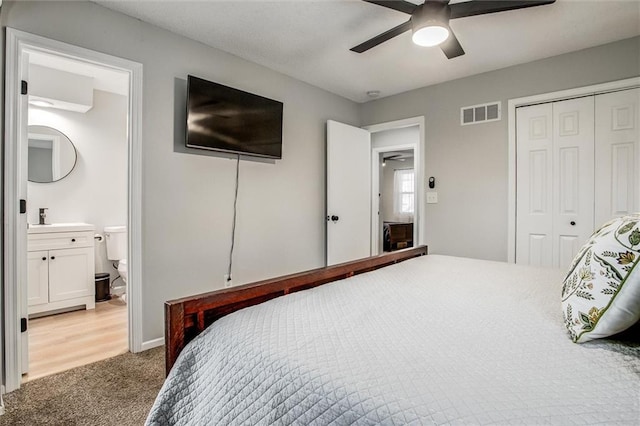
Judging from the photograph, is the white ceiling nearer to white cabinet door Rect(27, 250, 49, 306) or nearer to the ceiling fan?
the ceiling fan

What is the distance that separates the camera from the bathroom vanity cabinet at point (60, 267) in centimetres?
316

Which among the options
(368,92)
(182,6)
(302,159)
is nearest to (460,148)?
(368,92)

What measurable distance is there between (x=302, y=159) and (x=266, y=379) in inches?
118

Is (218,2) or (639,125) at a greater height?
(218,2)

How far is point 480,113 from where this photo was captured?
3.40 metres

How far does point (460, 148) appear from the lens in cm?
353

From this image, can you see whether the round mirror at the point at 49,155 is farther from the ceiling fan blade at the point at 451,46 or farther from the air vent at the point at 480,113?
the air vent at the point at 480,113

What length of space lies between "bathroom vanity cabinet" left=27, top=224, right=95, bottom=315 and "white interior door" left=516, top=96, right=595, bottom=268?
172 inches

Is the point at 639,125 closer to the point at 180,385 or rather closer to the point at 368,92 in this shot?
the point at 368,92

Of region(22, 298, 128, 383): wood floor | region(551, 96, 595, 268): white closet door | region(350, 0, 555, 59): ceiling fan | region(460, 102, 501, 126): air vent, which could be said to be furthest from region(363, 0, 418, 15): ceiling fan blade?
region(22, 298, 128, 383): wood floor

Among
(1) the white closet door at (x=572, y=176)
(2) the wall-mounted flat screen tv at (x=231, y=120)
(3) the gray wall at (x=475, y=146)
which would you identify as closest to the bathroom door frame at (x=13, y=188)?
(2) the wall-mounted flat screen tv at (x=231, y=120)

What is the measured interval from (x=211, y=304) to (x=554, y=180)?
318cm

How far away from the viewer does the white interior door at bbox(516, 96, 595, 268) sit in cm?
288

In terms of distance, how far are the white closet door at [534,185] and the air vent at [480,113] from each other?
0.20 m
